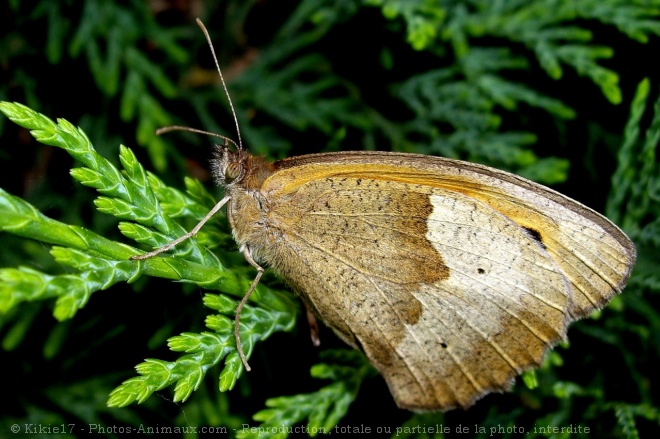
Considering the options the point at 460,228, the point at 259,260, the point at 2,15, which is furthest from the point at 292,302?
the point at 2,15

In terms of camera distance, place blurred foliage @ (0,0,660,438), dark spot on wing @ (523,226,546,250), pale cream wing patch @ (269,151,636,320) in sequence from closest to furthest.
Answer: pale cream wing patch @ (269,151,636,320) < dark spot on wing @ (523,226,546,250) < blurred foliage @ (0,0,660,438)

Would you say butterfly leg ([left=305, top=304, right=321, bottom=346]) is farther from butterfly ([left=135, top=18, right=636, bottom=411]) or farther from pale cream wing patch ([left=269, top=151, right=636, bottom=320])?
pale cream wing patch ([left=269, top=151, right=636, bottom=320])

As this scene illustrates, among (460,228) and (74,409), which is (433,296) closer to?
(460,228)

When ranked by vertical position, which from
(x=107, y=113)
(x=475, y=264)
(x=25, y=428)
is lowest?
(x=25, y=428)

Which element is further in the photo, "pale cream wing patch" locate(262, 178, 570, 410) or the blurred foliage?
the blurred foliage

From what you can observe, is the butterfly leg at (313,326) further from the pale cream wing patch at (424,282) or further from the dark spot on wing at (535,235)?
the dark spot on wing at (535,235)

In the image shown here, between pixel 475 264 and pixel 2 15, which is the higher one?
pixel 2 15

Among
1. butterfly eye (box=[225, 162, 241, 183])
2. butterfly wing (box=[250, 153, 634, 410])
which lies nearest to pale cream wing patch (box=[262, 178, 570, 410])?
butterfly wing (box=[250, 153, 634, 410])

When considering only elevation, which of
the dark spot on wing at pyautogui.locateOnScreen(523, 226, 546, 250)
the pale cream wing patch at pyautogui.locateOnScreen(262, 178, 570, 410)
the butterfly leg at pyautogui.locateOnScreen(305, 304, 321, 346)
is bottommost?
the butterfly leg at pyautogui.locateOnScreen(305, 304, 321, 346)
